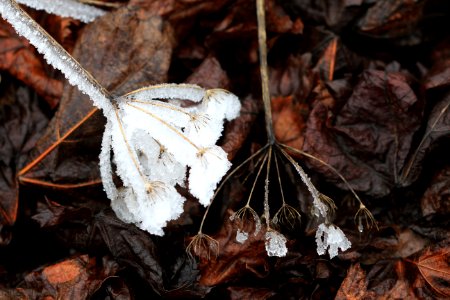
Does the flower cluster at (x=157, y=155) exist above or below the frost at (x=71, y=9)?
below

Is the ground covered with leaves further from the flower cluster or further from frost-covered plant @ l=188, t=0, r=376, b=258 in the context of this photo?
the flower cluster


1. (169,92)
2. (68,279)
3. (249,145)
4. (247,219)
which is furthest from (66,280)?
(249,145)

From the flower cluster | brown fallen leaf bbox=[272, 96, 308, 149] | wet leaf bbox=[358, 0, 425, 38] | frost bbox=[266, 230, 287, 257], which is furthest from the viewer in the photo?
wet leaf bbox=[358, 0, 425, 38]

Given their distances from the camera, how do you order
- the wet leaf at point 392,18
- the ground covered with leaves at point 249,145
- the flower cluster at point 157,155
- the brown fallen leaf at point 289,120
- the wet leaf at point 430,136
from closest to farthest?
the flower cluster at point 157,155, the ground covered with leaves at point 249,145, the wet leaf at point 430,136, the brown fallen leaf at point 289,120, the wet leaf at point 392,18

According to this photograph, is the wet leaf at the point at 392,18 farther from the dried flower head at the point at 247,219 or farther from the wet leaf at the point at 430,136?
the dried flower head at the point at 247,219

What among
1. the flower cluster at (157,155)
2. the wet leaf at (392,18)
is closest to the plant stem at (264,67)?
the flower cluster at (157,155)

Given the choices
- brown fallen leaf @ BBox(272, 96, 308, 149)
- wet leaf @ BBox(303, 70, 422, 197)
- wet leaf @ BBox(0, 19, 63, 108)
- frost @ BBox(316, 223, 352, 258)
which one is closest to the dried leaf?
frost @ BBox(316, 223, 352, 258)
